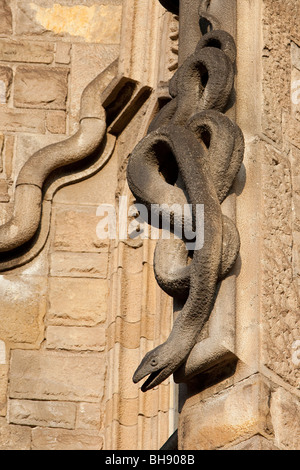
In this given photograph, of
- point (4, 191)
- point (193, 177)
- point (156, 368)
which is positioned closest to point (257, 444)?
point (156, 368)

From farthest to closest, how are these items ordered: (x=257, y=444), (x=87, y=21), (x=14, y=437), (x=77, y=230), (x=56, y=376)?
(x=87, y=21) < (x=77, y=230) < (x=56, y=376) < (x=14, y=437) < (x=257, y=444)

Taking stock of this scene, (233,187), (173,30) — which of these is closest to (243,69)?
(233,187)

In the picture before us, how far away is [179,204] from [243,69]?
0.57 meters

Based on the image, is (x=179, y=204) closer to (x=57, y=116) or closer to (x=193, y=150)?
(x=193, y=150)

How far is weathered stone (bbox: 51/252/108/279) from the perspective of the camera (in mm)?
5840

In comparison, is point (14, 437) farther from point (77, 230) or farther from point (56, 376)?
point (77, 230)

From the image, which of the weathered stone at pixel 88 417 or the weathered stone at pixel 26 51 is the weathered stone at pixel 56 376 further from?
the weathered stone at pixel 26 51

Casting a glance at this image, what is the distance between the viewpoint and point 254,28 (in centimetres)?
462

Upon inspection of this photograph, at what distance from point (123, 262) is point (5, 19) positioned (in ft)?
4.16

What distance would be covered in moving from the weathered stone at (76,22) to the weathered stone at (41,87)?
179 mm

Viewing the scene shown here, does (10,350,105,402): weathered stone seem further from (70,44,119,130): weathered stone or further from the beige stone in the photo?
(70,44,119,130): weathered stone

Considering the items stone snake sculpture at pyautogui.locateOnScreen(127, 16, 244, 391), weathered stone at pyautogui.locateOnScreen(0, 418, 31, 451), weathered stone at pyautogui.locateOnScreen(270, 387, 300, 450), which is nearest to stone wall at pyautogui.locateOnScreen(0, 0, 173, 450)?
weathered stone at pyautogui.locateOnScreen(0, 418, 31, 451)

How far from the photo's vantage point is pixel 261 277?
4172 millimetres

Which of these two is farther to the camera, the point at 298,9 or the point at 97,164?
the point at 97,164
